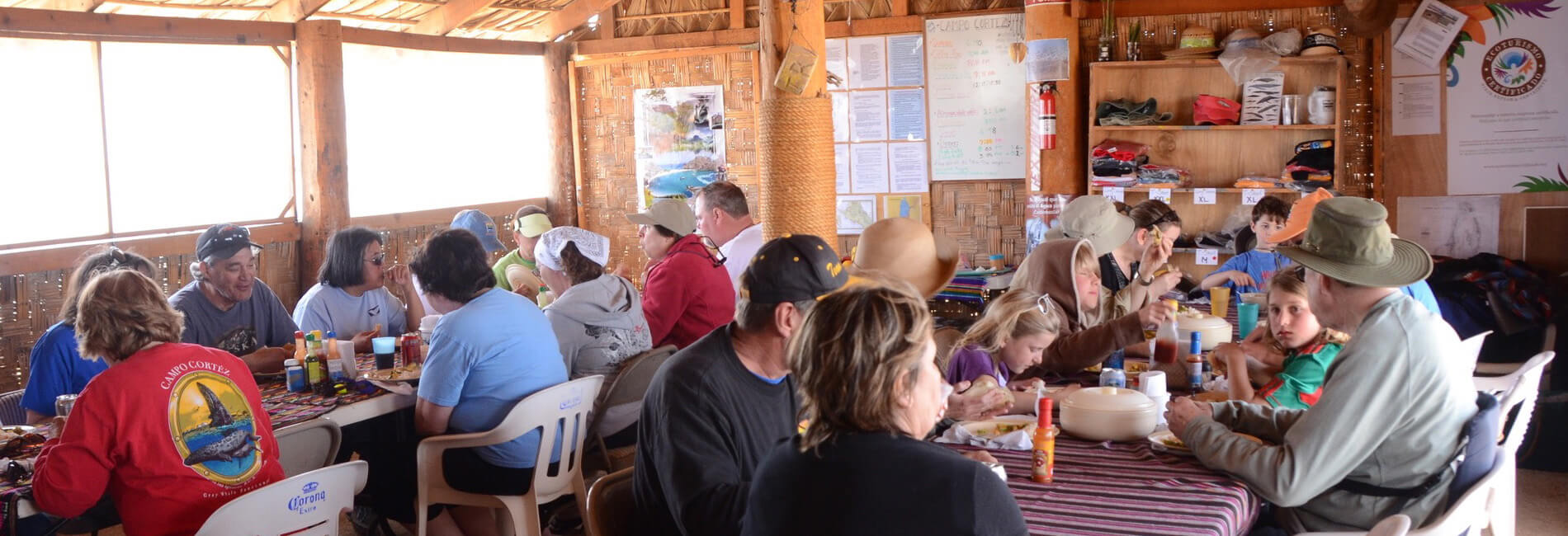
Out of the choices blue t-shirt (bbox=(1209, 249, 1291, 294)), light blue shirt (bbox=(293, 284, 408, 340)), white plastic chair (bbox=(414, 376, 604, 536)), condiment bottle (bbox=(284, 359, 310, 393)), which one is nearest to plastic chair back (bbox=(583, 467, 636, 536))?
white plastic chair (bbox=(414, 376, 604, 536))

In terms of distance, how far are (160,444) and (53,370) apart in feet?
4.00

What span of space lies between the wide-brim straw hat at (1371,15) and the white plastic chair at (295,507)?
568 cm

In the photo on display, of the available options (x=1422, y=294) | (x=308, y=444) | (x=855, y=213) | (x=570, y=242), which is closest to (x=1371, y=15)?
(x=1422, y=294)

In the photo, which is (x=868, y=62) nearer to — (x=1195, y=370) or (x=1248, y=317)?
(x=1248, y=317)

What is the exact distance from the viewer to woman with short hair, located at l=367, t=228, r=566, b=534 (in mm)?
3658

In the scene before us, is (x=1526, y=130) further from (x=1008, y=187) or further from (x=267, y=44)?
(x=267, y=44)

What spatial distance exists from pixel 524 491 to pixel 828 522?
2.26 meters

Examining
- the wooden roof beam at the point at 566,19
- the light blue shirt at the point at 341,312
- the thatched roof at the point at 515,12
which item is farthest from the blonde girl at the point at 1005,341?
the wooden roof beam at the point at 566,19

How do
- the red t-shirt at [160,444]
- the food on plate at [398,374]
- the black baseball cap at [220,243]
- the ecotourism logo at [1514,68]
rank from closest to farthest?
the red t-shirt at [160,444], the food on plate at [398,374], the black baseball cap at [220,243], the ecotourism logo at [1514,68]

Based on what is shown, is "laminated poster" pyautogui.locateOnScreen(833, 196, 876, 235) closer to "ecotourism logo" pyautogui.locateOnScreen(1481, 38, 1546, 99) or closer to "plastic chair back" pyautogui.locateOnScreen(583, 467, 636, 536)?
"ecotourism logo" pyautogui.locateOnScreen(1481, 38, 1546, 99)

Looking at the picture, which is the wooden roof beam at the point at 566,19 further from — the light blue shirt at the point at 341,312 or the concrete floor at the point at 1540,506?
the concrete floor at the point at 1540,506

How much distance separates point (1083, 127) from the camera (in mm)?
7191

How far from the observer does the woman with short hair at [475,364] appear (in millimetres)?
3658

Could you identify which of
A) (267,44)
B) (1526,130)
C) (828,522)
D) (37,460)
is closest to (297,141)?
(267,44)
